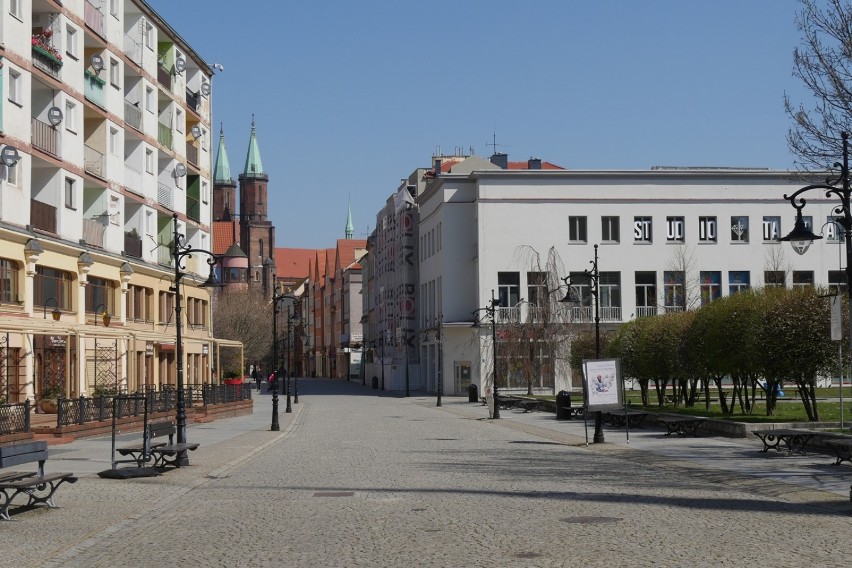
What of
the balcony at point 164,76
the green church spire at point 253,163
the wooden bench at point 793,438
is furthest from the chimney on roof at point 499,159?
the green church spire at point 253,163

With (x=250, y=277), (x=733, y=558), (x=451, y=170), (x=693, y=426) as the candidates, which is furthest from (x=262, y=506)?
(x=250, y=277)

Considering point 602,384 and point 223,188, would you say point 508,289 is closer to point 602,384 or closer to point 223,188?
point 602,384

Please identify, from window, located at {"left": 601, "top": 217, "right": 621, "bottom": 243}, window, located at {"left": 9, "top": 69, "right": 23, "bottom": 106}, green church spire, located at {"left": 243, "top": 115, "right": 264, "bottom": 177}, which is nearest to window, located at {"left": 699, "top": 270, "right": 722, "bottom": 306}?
window, located at {"left": 601, "top": 217, "right": 621, "bottom": 243}

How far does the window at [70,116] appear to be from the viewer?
1602 inches

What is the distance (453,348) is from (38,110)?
43.5 metres

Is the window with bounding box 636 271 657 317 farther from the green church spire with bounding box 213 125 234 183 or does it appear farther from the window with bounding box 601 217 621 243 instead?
the green church spire with bounding box 213 125 234 183

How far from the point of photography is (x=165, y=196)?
5372 centimetres

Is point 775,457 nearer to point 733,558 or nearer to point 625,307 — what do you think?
point 733,558

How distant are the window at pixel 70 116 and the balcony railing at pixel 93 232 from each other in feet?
12.2

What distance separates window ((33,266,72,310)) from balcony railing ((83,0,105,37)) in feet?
30.4

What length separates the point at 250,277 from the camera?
168125mm

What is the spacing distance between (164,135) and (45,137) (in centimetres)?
1482

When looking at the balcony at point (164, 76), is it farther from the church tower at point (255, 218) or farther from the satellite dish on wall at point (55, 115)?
the church tower at point (255, 218)

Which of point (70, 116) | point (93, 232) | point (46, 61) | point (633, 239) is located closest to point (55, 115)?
point (46, 61)
